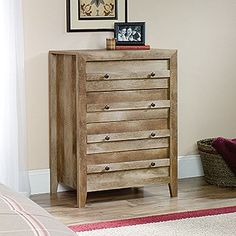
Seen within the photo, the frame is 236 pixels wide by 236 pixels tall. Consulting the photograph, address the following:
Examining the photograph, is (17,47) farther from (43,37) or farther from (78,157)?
(78,157)

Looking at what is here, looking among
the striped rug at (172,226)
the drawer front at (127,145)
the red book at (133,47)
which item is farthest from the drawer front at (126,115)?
the striped rug at (172,226)

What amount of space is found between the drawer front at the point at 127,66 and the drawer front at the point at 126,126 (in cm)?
33

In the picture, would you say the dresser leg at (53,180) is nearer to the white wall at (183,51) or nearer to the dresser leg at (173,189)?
the white wall at (183,51)

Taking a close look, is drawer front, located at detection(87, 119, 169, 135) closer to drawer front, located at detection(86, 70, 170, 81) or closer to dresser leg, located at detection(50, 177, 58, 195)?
drawer front, located at detection(86, 70, 170, 81)

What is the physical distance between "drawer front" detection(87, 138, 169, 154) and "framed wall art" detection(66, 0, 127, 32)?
34.6 inches

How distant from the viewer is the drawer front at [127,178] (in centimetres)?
445

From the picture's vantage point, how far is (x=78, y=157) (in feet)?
14.4

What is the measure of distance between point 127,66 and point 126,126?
39 cm

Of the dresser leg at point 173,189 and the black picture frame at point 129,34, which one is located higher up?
the black picture frame at point 129,34

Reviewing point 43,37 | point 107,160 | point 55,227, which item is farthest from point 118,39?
point 55,227

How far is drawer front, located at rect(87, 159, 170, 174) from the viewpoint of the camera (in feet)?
14.5

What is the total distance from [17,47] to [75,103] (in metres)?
0.54

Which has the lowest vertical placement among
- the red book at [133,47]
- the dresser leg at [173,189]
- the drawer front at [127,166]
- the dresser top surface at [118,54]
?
the dresser leg at [173,189]

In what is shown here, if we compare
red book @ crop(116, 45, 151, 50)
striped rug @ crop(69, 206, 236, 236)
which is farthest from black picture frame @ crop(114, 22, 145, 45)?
striped rug @ crop(69, 206, 236, 236)
